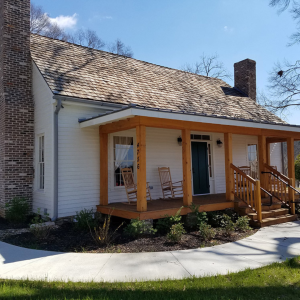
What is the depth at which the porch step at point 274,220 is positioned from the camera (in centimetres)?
797

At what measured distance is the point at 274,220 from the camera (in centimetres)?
831

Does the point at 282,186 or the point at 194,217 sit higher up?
the point at 282,186

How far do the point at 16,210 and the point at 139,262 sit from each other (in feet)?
15.8

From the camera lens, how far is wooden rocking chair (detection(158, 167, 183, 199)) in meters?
9.51

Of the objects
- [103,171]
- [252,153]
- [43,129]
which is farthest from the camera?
[252,153]

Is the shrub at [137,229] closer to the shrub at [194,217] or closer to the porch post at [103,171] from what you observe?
the shrub at [194,217]

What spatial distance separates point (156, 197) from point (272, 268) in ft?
17.6

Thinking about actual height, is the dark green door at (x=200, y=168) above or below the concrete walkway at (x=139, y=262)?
above

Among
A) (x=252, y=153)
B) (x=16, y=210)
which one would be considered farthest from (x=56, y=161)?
(x=252, y=153)

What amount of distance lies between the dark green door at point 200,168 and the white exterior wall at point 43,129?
509 centimetres

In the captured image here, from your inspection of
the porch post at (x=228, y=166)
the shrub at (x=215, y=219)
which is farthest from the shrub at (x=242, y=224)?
the porch post at (x=228, y=166)

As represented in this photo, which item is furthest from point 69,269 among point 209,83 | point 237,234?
point 209,83

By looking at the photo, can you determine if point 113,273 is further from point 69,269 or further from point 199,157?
point 199,157

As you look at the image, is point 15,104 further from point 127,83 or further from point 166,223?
point 166,223
